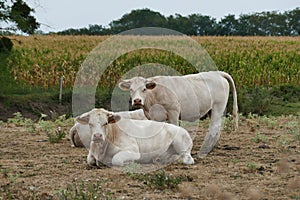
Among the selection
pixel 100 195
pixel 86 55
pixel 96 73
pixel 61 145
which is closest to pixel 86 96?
pixel 96 73

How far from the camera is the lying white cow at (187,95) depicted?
9359 millimetres

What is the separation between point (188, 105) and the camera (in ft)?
32.8

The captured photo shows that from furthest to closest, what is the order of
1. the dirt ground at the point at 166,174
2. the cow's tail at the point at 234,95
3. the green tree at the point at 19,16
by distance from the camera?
the green tree at the point at 19,16 → the cow's tail at the point at 234,95 → the dirt ground at the point at 166,174

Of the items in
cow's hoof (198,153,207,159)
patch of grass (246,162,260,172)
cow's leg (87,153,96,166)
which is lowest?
cow's hoof (198,153,207,159)

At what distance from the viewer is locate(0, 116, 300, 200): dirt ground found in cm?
630

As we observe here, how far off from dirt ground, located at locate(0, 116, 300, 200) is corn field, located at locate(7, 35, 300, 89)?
12251 mm

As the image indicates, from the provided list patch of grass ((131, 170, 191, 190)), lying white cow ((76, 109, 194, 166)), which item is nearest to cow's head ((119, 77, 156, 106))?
lying white cow ((76, 109, 194, 166))

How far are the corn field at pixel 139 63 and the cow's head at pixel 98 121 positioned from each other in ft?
46.5

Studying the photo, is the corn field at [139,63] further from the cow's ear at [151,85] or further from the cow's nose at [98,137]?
the cow's nose at [98,137]

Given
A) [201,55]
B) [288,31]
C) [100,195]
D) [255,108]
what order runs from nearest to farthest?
[100,195] < [255,108] < [201,55] < [288,31]

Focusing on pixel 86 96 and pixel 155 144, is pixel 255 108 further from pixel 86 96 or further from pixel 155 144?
pixel 155 144

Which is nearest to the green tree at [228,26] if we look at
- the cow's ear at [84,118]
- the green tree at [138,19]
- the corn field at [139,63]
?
the green tree at [138,19]

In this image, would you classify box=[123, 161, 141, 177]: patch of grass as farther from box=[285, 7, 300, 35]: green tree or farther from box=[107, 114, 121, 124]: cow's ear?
box=[285, 7, 300, 35]: green tree

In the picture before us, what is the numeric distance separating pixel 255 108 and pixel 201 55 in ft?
28.7
